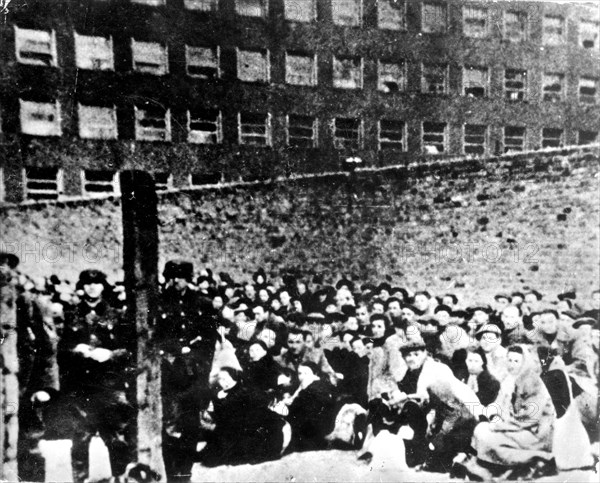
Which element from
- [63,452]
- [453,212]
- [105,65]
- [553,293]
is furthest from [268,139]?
[63,452]

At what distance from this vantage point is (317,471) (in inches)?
176

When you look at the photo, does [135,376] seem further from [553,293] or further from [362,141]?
[553,293]

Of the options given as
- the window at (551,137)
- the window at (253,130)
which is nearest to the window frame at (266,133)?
the window at (253,130)

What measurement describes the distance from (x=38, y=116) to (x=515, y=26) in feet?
14.7

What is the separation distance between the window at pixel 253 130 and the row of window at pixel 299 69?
1.14 feet

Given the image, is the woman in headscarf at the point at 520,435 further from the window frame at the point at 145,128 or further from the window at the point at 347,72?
the window frame at the point at 145,128

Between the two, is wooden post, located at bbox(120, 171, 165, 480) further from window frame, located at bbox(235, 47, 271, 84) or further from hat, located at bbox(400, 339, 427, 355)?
hat, located at bbox(400, 339, 427, 355)

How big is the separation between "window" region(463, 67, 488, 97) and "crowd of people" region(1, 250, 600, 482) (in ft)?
6.55

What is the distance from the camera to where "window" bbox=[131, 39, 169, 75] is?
4316 mm

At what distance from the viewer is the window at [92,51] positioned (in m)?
4.36

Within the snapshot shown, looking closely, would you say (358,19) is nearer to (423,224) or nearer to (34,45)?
(423,224)

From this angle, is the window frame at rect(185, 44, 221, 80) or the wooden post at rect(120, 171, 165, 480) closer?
the wooden post at rect(120, 171, 165, 480)

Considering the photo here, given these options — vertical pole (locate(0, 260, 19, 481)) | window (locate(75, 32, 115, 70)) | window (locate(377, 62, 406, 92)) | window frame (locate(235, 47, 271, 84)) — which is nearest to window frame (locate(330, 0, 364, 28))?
window (locate(377, 62, 406, 92))

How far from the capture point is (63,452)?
14.3 ft
